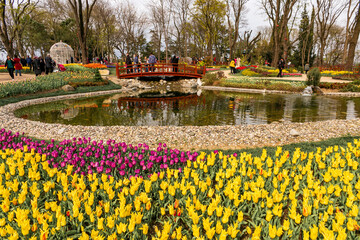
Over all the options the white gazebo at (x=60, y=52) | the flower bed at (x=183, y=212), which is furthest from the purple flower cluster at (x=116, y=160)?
the white gazebo at (x=60, y=52)

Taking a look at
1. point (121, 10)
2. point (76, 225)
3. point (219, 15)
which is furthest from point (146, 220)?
point (121, 10)

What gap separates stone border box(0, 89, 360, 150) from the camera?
22.1ft

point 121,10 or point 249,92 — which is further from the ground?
point 121,10

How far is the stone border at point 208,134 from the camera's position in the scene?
22.1 feet

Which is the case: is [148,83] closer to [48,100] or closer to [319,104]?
[48,100]

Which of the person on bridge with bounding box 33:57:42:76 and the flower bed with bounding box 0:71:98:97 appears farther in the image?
the person on bridge with bounding box 33:57:42:76

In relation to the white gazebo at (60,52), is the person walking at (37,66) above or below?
below

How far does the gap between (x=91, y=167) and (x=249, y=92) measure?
60.3 ft

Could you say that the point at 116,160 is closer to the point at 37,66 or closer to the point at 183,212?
the point at 183,212

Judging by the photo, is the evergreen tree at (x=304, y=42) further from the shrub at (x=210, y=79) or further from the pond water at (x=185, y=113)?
the pond water at (x=185, y=113)

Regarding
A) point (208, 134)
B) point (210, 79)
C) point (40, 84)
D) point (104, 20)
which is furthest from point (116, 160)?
point (104, 20)

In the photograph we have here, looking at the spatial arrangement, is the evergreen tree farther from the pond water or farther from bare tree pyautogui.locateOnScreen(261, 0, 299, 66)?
the pond water

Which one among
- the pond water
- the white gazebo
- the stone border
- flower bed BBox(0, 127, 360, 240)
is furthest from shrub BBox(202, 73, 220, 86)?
flower bed BBox(0, 127, 360, 240)

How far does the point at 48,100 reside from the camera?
15.8m
